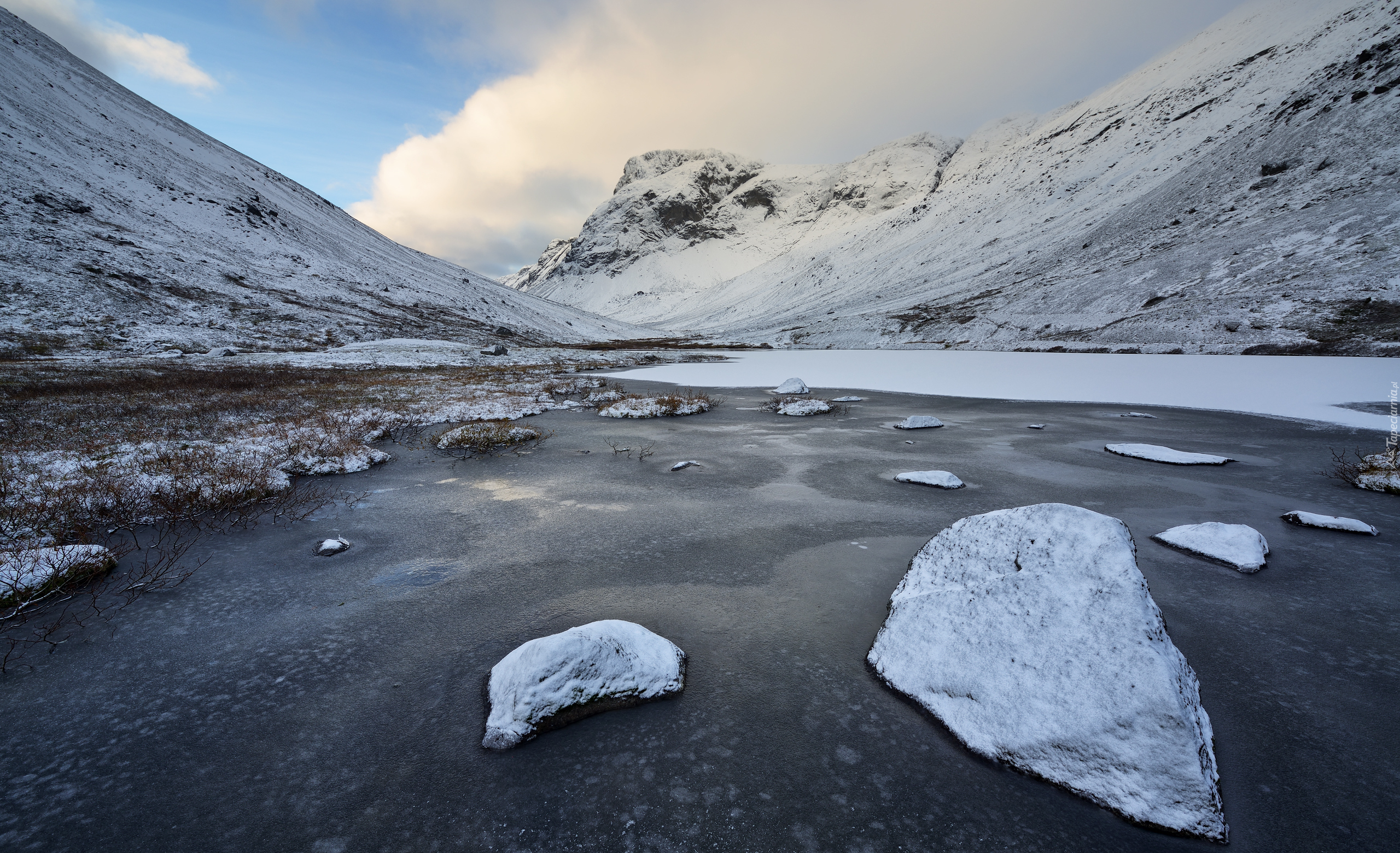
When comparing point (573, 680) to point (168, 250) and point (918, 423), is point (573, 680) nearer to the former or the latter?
point (918, 423)

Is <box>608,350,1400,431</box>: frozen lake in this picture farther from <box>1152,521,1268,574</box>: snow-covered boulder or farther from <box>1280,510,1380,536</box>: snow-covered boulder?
<box>1152,521,1268,574</box>: snow-covered boulder

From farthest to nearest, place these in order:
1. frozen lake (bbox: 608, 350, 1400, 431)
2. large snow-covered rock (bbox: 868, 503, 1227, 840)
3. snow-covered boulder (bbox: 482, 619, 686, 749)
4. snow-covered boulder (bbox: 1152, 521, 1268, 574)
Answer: frozen lake (bbox: 608, 350, 1400, 431) < snow-covered boulder (bbox: 1152, 521, 1268, 574) < snow-covered boulder (bbox: 482, 619, 686, 749) < large snow-covered rock (bbox: 868, 503, 1227, 840)

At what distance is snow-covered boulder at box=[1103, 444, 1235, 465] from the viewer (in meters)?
11.5

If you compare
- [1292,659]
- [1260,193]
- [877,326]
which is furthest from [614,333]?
[1292,659]

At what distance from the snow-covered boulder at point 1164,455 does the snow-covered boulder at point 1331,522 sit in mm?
3621

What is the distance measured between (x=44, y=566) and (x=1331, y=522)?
16.9m

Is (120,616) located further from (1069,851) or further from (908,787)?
A: (1069,851)

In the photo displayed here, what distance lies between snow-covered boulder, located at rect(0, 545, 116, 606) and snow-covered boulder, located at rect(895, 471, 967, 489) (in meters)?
12.3

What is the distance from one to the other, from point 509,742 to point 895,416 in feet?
59.7

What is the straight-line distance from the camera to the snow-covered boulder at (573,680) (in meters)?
3.98

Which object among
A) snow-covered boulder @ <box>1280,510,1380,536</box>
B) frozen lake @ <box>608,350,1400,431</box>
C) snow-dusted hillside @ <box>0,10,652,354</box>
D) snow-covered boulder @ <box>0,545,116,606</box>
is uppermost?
snow-dusted hillside @ <box>0,10,652,354</box>

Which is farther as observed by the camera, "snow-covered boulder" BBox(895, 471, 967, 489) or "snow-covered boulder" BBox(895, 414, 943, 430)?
"snow-covered boulder" BBox(895, 414, 943, 430)

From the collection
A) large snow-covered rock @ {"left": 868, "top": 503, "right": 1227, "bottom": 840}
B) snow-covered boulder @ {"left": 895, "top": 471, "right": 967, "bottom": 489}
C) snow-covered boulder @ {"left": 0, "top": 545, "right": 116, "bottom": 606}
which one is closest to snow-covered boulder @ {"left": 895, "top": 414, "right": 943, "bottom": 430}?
snow-covered boulder @ {"left": 895, "top": 471, "right": 967, "bottom": 489}

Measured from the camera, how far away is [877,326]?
92.4 meters
